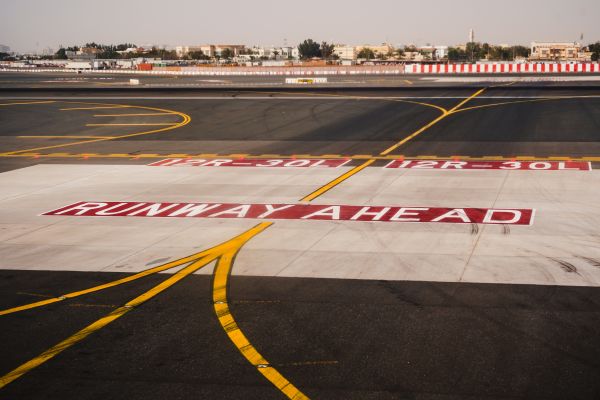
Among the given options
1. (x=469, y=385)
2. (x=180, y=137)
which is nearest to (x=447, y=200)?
(x=469, y=385)

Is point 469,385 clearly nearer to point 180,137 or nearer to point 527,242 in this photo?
point 527,242

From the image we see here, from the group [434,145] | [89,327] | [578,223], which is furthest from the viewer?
[434,145]

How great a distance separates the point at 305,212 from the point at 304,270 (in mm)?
5075

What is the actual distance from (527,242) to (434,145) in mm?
15759

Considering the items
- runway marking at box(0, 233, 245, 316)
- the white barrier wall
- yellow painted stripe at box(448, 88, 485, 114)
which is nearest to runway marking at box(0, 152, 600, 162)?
runway marking at box(0, 233, 245, 316)

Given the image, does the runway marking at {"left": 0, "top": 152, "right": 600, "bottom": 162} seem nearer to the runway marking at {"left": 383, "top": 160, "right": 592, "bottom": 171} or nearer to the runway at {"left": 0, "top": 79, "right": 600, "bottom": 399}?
the runway at {"left": 0, "top": 79, "right": 600, "bottom": 399}

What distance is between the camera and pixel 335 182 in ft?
73.9

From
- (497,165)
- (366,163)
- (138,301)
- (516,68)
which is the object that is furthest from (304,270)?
(516,68)

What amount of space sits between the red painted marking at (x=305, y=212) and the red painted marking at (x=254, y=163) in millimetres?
6723

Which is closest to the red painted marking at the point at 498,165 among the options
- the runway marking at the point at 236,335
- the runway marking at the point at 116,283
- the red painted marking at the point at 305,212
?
the red painted marking at the point at 305,212

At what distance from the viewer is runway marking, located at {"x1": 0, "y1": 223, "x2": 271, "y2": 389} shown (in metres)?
9.38

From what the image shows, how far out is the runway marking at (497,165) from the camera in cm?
2456

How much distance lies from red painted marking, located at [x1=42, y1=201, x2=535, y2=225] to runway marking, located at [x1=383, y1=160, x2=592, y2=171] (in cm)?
678

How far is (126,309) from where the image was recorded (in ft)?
37.5
